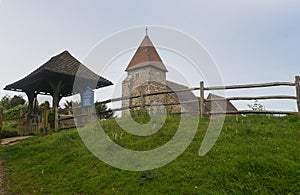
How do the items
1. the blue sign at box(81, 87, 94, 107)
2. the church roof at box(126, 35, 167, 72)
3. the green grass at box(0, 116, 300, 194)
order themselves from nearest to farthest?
the green grass at box(0, 116, 300, 194) → the blue sign at box(81, 87, 94, 107) → the church roof at box(126, 35, 167, 72)

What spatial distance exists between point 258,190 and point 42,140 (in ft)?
27.0

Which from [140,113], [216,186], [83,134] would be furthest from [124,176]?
[140,113]

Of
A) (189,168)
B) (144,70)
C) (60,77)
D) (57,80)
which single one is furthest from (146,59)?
(189,168)

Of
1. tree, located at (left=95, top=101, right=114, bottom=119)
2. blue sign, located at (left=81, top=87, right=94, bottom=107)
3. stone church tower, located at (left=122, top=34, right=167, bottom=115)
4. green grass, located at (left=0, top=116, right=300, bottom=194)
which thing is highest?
stone church tower, located at (left=122, top=34, right=167, bottom=115)

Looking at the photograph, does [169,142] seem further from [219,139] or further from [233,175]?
[233,175]

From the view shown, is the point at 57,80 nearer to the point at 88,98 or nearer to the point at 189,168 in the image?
the point at 88,98

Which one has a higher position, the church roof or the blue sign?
the church roof

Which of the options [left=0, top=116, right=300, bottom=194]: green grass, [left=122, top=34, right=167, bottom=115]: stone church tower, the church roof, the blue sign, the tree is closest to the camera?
[left=0, top=116, right=300, bottom=194]: green grass

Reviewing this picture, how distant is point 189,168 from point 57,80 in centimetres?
1133

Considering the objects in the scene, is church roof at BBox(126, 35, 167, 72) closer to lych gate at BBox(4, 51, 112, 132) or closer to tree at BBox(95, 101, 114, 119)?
lych gate at BBox(4, 51, 112, 132)

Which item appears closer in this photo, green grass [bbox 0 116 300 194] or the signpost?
green grass [bbox 0 116 300 194]

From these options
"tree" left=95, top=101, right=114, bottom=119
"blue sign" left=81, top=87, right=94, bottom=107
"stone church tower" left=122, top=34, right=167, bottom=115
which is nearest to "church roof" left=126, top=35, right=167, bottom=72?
"stone church tower" left=122, top=34, right=167, bottom=115

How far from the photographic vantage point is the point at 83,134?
9.66m

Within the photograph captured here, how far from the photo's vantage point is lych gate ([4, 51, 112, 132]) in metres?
14.9
